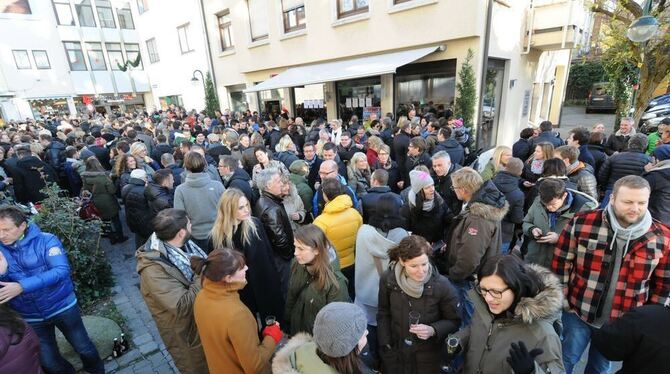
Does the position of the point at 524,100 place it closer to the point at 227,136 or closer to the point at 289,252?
the point at 227,136

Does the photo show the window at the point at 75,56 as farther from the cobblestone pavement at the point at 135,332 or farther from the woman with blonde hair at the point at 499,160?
the woman with blonde hair at the point at 499,160

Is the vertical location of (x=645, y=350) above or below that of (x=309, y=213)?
above

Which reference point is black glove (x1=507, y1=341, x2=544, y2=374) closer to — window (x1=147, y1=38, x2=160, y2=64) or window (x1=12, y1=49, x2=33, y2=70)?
window (x1=147, y1=38, x2=160, y2=64)

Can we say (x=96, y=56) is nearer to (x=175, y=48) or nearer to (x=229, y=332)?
(x=175, y=48)

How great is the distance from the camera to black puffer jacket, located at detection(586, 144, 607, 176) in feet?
17.2

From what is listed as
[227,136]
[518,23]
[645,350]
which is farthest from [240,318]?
[518,23]

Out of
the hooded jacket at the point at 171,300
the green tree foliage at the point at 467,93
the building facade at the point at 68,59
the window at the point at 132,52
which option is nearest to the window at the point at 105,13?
the building facade at the point at 68,59

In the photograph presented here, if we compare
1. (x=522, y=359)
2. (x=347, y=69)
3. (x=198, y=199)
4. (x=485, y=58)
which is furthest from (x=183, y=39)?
(x=522, y=359)

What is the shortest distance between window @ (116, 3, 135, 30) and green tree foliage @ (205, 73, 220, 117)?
17624 mm

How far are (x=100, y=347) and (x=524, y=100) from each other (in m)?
14.3

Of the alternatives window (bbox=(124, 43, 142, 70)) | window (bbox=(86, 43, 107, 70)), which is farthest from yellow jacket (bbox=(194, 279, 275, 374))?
window (bbox=(86, 43, 107, 70))

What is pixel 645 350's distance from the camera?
1476 mm

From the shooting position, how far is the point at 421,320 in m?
2.25

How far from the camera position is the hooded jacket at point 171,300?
2158mm
